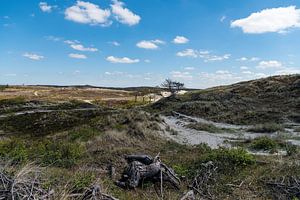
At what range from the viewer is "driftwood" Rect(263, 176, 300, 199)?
866cm

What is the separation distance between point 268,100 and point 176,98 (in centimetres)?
1698

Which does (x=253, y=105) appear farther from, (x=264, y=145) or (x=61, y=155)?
(x=61, y=155)

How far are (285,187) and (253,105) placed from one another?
36966 millimetres

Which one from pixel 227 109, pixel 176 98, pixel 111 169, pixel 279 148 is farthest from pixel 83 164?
pixel 176 98

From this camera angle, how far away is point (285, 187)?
9.04 m

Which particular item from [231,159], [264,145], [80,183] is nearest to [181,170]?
[231,159]

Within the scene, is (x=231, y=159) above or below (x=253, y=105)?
above

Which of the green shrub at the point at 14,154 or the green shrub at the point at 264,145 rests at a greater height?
the green shrub at the point at 14,154

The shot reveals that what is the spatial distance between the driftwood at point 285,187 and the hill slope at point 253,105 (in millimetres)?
24467

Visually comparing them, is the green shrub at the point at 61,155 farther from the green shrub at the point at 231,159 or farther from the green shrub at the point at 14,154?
the green shrub at the point at 231,159

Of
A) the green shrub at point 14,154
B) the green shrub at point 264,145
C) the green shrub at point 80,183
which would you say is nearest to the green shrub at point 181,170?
the green shrub at point 80,183

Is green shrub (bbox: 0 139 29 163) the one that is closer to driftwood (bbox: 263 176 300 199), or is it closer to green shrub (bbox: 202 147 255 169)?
green shrub (bbox: 202 147 255 169)

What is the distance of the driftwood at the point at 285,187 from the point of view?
8.66 m

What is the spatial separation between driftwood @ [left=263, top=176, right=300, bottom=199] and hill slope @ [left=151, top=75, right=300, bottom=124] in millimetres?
Answer: 24467
